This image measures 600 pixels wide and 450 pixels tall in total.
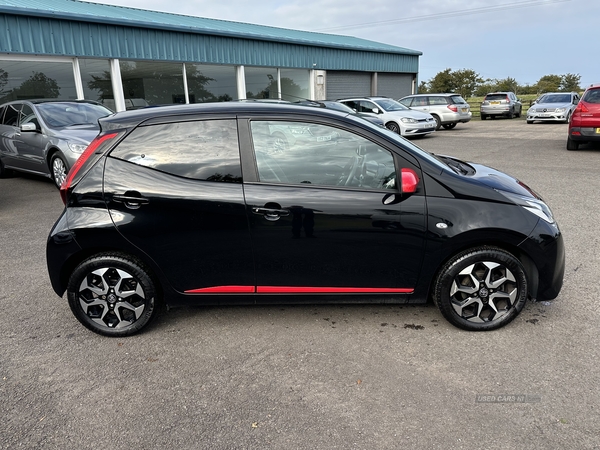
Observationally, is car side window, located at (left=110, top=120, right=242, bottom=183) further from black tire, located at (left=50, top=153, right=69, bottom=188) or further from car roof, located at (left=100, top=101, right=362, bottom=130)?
black tire, located at (left=50, top=153, right=69, bottom=188)

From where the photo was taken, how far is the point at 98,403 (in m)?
2.68

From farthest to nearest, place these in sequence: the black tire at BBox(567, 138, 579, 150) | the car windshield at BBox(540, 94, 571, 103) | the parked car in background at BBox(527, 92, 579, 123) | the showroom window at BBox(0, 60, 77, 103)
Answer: the car windshield at BBox(540, 94, 571, 103) < the parked car in background at BBox(527, 92, 579, 123) < the showroom window at BBox(0, 60, 77, 103) < the black tire at BBox(567, 138, 579, 150)

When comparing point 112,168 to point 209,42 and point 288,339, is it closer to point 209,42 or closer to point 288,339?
point 288,339

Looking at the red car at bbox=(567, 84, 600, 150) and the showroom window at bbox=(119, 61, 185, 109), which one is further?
the showroom window at bbox=(119, 61, 185, 109)

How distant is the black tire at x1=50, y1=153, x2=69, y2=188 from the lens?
8.04 metres

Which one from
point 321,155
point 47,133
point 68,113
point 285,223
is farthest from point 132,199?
point 68,113

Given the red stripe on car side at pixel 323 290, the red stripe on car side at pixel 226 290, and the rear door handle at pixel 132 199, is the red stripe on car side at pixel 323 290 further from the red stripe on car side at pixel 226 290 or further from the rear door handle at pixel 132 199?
the rear door handle at pixel 132 199

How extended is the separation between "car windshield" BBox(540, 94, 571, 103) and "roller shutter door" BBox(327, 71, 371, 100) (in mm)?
9818

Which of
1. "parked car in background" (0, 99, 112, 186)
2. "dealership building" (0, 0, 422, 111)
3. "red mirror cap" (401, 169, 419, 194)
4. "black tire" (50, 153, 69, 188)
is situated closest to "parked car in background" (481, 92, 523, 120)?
"dealership building" (0, 0, 422, 111)

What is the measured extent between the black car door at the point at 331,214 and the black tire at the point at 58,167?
6118mm

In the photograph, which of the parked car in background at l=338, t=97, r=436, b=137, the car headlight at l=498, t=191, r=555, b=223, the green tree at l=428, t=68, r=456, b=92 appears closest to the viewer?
the car headlight at l=498, t=191, r=555, b=223

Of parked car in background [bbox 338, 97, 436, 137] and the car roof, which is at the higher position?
the car roof

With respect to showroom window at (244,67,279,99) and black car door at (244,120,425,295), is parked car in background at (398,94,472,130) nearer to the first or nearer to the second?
showroom window at (244,67,279,99)

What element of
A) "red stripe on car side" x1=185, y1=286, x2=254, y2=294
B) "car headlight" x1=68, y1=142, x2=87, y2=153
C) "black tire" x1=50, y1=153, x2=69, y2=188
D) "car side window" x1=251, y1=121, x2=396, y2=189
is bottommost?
"red stripe on car side" x1=185, y1=286, x2=254, y2=294
